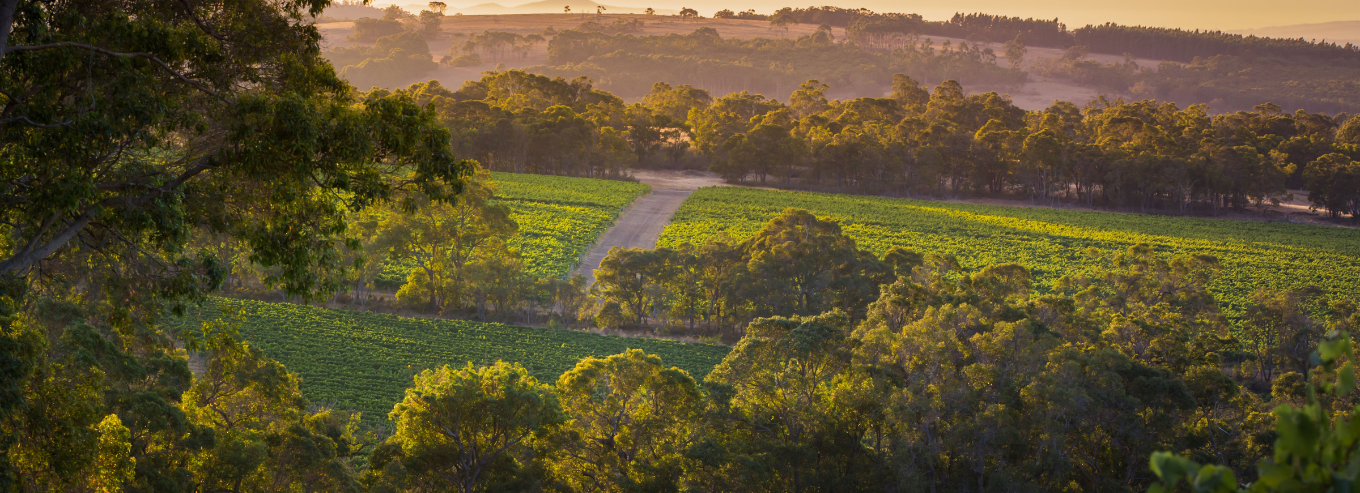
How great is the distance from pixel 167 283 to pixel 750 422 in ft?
43.3

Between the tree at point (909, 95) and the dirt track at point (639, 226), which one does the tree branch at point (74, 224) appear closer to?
the dirt track at point (639, 226)

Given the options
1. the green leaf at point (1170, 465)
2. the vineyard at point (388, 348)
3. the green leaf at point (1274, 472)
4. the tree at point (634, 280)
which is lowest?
the vineyard at point (388, 348)

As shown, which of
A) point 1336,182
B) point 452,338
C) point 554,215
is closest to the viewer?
point 452,338

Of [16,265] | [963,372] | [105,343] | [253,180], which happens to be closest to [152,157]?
[253,180]

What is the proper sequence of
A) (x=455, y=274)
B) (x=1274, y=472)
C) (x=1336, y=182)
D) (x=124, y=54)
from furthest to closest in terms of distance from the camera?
1. (x=1336, y=182)
2. (x=455, y=274)
3. (x=124, y=54)
4. (x=1274, y=472)

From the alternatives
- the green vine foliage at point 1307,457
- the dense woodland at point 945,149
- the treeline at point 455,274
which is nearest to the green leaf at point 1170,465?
the green vine foliage at point 1307,457

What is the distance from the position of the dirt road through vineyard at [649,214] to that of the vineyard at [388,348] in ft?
54.4

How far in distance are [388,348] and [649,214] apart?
44066mm

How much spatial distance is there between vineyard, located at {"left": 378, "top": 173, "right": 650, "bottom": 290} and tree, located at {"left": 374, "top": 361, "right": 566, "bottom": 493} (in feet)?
108

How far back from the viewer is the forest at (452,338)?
932 cm

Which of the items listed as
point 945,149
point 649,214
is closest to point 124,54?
point 649,214

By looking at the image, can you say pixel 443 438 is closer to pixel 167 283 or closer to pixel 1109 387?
pixel 167 283

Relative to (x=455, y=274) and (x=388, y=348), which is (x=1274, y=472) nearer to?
(x=388, y=348)

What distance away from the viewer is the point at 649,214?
260 feet
